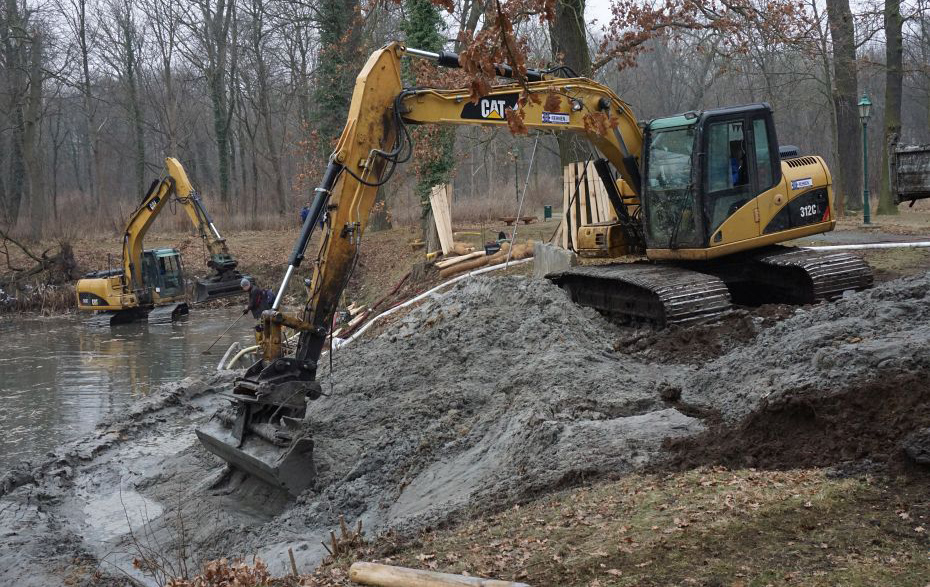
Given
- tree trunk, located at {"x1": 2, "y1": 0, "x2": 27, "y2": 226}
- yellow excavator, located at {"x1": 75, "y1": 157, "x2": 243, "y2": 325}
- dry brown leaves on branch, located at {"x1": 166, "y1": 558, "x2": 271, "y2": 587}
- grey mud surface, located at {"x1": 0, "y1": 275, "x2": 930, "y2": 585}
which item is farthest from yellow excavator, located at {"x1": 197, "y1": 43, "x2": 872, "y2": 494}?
tree trunk, located at {"x1": 2, "y1": 0, "x2": 27, "y2": 226}

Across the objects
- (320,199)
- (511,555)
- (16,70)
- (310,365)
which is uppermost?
(16,70)

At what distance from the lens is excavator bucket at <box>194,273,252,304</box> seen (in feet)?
79.2

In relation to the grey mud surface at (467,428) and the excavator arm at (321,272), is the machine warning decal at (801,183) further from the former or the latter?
the excavator arm at (321,272)

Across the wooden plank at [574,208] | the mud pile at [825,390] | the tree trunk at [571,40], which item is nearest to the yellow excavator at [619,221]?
the mud pile at [825,390]

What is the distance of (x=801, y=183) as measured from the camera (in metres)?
11.5

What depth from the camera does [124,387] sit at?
16.3 meters

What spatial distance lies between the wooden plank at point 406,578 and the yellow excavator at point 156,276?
1959cm

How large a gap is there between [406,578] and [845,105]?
2546cm

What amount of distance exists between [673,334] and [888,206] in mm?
16540

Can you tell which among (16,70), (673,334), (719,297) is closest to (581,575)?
(673,334)

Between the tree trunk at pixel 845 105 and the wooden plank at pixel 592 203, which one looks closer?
the wooden plank at pixel 592 203

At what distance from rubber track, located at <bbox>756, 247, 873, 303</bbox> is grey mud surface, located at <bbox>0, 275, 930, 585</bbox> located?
364 millimetres

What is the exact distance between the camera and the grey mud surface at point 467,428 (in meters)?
7.13

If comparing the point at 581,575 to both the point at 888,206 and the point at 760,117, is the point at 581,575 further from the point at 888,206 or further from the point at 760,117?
the point at 888,206
